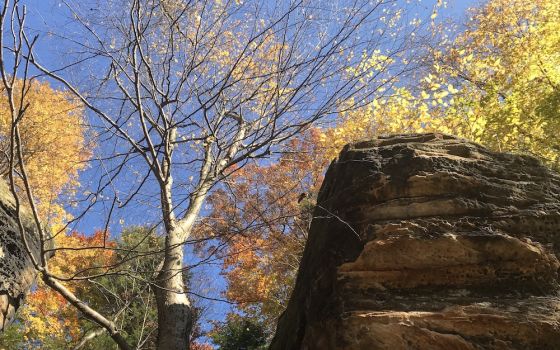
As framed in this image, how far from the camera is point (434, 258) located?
2906 mm

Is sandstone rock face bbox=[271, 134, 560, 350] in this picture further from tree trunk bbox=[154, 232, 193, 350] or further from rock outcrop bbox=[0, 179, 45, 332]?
rock outcrop bbox=[0, 179, 45, 332]

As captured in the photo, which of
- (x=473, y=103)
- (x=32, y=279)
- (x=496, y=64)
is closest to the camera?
(x=32, y=279)

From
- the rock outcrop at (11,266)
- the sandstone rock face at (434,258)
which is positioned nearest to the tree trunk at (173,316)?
the sandstone rock face at (434,258)

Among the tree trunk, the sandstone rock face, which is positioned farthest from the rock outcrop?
the sandstone rock face

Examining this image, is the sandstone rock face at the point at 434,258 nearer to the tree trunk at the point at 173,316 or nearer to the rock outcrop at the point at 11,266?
the tree trunk at the point at 173,316

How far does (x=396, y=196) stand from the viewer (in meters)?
3.32

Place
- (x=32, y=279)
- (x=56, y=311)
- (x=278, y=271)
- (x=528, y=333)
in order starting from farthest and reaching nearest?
(x=56, y=311) → (x=278, y=271) → (x=32, y=279) → (x=528, y=333)

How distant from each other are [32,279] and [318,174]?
21.4ft

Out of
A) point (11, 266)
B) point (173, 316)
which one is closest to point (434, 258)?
point (173, 316)

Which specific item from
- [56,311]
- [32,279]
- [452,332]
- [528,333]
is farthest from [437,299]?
[56,311]

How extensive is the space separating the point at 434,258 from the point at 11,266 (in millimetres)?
3717

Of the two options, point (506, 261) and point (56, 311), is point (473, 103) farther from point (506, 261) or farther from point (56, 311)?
point (56, 311)

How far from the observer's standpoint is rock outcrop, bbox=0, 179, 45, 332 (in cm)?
373

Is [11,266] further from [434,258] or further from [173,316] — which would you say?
[434,258]
